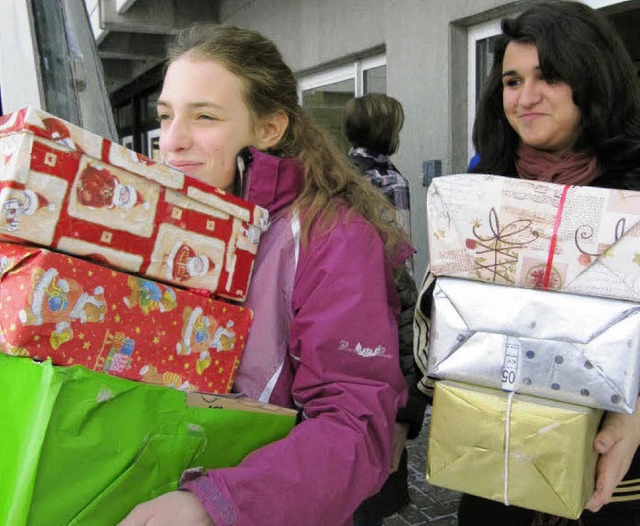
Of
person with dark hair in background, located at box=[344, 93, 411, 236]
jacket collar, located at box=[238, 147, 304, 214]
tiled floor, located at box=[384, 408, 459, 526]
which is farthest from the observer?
person with dark hair in background, located at box=[344, 93, 411, 236]

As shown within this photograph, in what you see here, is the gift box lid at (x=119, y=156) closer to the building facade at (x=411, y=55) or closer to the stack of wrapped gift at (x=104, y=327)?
the stack of wrapped gift at (x=104, y=327)

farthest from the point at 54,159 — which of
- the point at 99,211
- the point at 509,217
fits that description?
the point at 509,217

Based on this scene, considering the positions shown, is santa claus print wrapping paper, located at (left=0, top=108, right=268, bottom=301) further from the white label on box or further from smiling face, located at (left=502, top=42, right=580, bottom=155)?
smiling face, located at (left=502, top=42, right=580, bottom=155)

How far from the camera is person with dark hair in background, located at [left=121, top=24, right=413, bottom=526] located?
1.02 metres

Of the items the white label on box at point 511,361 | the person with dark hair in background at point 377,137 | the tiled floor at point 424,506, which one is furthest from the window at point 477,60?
the white label on box at point 511,361

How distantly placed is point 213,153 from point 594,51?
2.95 ft

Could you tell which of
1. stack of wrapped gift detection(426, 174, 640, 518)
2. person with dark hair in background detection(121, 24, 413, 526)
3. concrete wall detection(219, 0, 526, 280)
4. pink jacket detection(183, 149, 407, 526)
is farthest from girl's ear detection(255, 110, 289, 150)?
concrete wall detection(219, 0, 526, 280)

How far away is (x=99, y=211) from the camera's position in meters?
1.03

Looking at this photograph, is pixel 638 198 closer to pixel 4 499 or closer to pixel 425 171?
pixel 4 499

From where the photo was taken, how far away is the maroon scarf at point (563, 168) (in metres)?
1.47

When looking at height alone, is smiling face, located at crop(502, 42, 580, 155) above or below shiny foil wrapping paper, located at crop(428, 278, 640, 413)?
above

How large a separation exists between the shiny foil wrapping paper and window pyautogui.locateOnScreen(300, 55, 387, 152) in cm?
444

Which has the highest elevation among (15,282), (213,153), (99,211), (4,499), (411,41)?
(411,41)

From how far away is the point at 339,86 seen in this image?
252 inches
